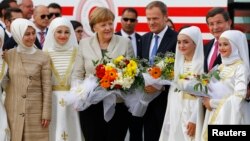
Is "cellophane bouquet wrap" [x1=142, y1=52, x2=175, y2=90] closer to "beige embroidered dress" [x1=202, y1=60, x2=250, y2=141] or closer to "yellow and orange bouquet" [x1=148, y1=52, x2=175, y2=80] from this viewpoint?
"yellow and orange bouquet" [x1=148, y1=52, x2=175, y2=80]

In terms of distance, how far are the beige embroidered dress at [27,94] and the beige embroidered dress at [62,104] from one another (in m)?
0.15

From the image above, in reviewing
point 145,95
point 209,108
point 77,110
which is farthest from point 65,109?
point 209,108

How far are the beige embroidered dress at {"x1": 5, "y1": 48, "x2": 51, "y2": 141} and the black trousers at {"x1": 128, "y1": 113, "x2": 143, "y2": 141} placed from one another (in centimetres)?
86

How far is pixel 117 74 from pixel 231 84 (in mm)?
1097

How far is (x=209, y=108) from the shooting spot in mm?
7043

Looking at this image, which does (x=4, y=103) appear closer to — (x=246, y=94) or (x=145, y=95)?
(x=145, y=95)

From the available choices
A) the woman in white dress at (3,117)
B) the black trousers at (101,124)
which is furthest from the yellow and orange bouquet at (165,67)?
the woman in white dress at (3,117)

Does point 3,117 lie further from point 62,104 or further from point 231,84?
point 231,84

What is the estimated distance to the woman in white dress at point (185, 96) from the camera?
734 centimetres

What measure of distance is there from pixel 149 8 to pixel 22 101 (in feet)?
4.82

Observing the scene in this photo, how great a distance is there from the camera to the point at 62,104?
25.5 feet

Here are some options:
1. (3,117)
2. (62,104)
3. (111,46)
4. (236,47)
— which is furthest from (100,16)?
(236,47)

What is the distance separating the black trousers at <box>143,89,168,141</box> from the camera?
25.3 ft

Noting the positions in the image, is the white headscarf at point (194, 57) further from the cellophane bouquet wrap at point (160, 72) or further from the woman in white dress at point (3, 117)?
the woman in white dress at point (3, 117)
